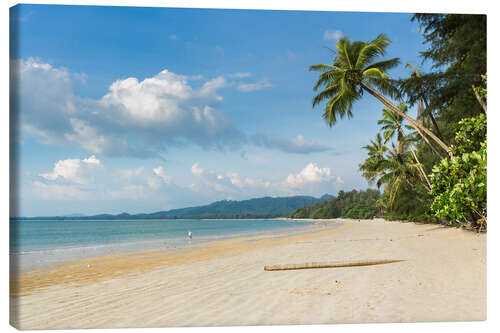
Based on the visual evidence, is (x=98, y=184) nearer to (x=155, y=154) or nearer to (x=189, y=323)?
(x=155, y=154)

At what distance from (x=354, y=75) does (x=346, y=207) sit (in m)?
52.1

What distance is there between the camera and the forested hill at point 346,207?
52.8 meters

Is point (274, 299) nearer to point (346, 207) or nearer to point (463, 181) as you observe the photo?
point (463, 181)

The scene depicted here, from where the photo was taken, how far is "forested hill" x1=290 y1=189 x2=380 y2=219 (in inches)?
2080

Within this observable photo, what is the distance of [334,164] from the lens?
6.20m

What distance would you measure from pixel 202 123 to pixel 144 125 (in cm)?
117

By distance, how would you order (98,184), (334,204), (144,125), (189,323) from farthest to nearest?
(334,204), (98,184), (144,125), (189,323)

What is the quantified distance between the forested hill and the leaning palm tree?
151ft

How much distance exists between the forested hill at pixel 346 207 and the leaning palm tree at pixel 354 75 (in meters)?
46.1

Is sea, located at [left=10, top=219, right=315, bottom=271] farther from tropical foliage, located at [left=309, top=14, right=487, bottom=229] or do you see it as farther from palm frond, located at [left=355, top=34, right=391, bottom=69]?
palm frond, located at [left=355, top=34, right=391, bottom=69]

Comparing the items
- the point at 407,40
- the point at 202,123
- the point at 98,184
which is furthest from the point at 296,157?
the point at 98,184

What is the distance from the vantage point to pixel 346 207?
55.8 m

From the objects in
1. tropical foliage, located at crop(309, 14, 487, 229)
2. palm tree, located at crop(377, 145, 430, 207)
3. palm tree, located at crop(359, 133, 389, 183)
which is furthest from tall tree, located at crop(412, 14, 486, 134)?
palm tree, located at crop(359, 133, 389, 183)

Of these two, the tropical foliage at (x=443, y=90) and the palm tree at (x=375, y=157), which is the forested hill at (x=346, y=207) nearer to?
the palm tree at (x=375, y=157)
